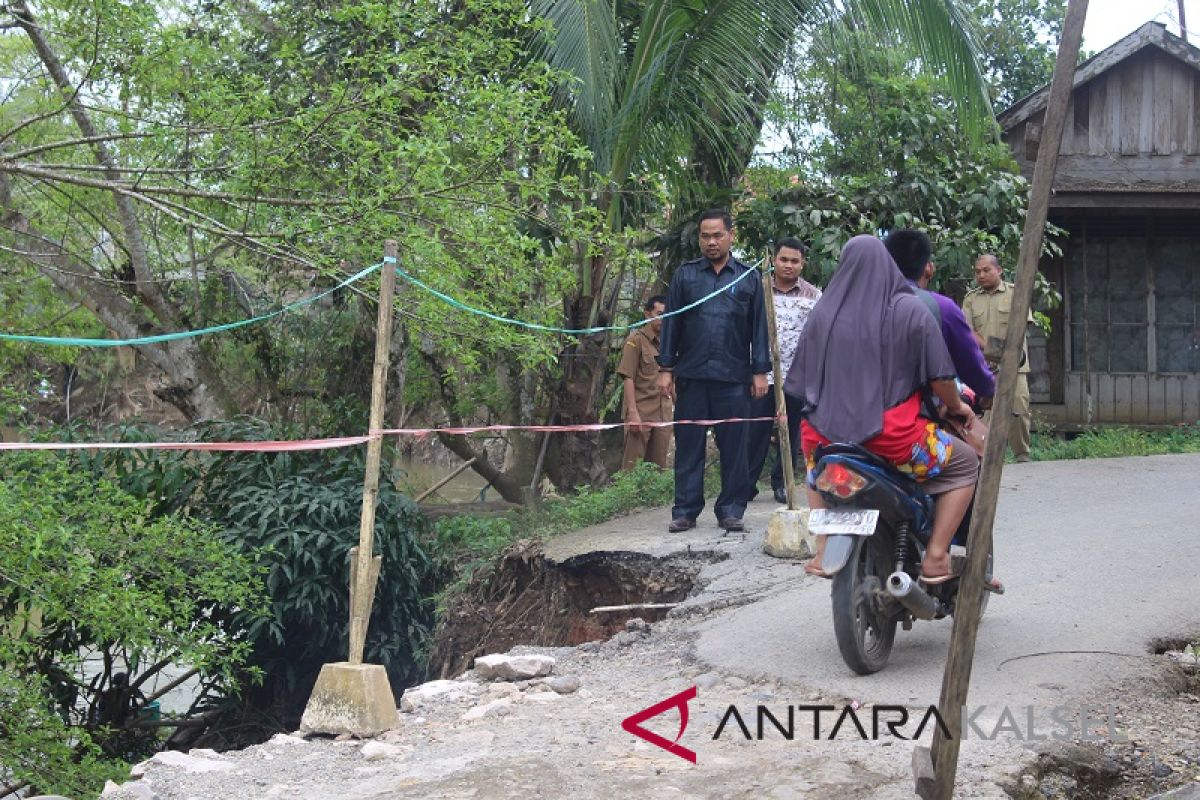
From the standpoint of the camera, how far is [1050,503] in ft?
31.5

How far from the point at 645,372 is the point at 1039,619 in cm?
619

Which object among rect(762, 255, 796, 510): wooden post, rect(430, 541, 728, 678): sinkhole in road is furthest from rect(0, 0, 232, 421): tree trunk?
rect(762, 255, 796, 510): wooden post

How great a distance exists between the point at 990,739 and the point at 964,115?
6.89 metres

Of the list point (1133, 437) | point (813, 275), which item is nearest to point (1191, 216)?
point (1133, 437)

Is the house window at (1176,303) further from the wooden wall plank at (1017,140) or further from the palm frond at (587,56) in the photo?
the palm frond at (587,56)

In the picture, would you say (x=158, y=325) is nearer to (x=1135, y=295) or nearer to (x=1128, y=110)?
(x=1128, y=110)

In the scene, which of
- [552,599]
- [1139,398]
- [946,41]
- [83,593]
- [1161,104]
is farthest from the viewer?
[1139,398]

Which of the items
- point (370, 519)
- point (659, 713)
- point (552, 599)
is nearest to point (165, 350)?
point (552, 599)

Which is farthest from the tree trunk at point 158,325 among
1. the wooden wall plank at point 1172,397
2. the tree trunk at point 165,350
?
the wooden wall plank at point 1172,397

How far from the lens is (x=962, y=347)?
5.76 m

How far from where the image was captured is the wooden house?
16.1 m

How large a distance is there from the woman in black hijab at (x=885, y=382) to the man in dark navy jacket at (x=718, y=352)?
289 centimetres

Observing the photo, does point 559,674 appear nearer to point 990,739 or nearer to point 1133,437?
point 990,739

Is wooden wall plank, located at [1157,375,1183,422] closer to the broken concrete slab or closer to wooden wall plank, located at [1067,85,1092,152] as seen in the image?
wooden wall plank, located at [1067,85,1092,152]
